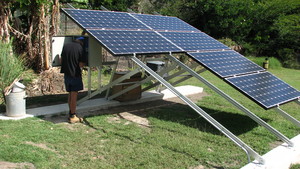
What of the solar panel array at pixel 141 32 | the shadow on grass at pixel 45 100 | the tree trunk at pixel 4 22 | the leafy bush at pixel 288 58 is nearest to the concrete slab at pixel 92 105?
the shadow on grass at pixel 45 100

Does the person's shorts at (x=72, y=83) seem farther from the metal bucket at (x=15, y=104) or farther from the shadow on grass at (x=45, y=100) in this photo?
the shadow on grass at (x=45, y=100)

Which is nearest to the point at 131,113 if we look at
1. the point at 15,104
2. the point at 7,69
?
the point at 15,104

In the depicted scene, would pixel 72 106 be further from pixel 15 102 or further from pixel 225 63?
pixel 225 63

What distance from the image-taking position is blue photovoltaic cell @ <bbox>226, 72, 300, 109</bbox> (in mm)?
6182

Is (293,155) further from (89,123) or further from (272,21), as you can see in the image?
(272,21)

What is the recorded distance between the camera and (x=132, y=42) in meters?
6.87

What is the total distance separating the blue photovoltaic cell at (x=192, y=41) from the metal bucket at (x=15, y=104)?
360 centimetres

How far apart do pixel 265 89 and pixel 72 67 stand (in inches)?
156

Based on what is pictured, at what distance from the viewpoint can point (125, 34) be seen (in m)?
7.21

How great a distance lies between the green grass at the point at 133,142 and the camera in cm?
513

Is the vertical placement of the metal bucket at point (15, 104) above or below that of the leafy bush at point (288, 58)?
above

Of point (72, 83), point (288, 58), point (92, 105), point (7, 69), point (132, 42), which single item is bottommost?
point (288, 58)

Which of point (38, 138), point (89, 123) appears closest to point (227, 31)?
point (89, 123)

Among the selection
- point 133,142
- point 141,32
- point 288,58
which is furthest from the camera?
point 288,58
